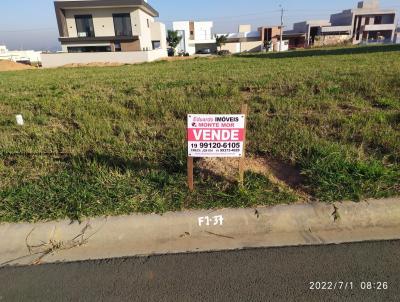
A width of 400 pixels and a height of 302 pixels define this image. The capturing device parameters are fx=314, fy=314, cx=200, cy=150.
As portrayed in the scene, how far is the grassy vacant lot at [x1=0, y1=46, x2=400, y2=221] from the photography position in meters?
3.36

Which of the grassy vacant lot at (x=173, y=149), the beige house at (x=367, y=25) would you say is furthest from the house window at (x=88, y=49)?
the beige house at (x=367, y=25)

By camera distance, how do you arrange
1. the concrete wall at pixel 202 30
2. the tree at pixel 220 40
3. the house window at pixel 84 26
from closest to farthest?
1. the house window at pixel 84 26
2. the tree at pixel 220 40
3. the concrete wall at pixel 202 30

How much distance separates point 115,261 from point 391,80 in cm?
821

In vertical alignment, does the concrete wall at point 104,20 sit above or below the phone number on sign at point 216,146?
above

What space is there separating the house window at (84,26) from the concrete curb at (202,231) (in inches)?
1698

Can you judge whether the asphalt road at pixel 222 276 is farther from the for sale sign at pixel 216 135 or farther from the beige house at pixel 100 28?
the beige house at pixel 100 28

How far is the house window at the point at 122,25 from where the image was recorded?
40.9 m

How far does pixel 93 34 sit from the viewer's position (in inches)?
1613

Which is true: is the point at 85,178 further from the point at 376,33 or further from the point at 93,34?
the point at 376,33

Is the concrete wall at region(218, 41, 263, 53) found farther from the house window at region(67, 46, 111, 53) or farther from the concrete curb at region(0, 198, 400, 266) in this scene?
the concrete curb at region(0, 198, 400, 266)
